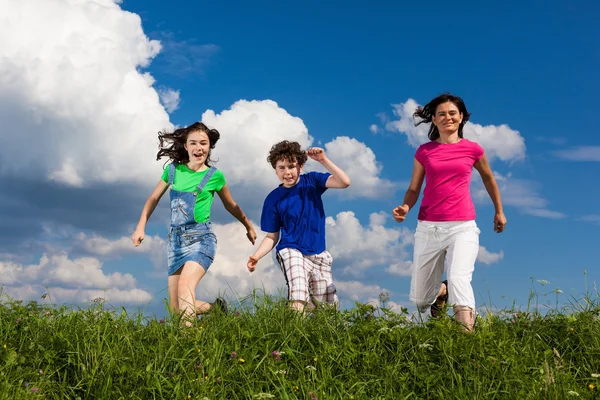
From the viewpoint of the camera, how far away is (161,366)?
18.6ft

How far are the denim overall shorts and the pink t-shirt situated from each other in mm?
2642

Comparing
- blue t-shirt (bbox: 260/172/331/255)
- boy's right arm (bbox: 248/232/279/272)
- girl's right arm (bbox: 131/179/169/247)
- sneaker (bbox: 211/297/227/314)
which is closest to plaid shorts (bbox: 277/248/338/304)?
blue t-shirt (bbox: 260/172/331/255)

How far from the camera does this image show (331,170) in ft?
25.9

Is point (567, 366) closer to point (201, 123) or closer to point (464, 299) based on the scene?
point (464, 299)

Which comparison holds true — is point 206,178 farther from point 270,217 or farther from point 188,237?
point 270,217

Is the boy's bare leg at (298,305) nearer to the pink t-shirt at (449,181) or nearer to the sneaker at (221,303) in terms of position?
the sneaker at (221,303)

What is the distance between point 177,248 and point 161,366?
2441 millimetres

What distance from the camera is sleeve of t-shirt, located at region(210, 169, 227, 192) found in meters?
8.21

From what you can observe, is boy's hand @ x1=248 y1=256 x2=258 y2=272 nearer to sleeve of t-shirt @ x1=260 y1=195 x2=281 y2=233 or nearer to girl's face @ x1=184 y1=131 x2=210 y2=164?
sleeve of t-shirt @ x1=260 y1=195 x2=281 y2=233

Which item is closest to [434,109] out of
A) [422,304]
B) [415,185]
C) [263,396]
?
[415,185]

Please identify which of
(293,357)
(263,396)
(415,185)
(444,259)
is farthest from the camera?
(415,185)

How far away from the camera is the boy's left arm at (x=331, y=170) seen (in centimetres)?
784

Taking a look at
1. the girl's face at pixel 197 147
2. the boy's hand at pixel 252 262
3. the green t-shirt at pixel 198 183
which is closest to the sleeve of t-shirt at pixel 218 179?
the green t-shirt at pixel 198 183

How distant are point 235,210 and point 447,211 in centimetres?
287
